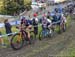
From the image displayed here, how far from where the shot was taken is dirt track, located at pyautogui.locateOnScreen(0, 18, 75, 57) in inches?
570

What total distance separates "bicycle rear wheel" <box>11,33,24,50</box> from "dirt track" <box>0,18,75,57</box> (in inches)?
10.5

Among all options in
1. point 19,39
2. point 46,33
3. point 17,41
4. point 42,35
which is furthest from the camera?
point 46,33

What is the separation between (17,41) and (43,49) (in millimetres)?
1619

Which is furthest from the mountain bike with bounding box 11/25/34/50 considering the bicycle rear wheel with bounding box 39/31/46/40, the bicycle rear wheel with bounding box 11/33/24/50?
the bicycle rear wheel with bounding box 39/31/46/40

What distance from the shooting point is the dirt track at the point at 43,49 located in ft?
47.5

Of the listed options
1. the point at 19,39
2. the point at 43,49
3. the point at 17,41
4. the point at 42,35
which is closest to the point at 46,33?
the point at 42,35

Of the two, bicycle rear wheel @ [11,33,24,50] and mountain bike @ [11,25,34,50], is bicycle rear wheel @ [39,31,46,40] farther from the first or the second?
bicycle rear wheel @ [11,33,24,50]

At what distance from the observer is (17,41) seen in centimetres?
1542

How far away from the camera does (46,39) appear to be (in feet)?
63.4

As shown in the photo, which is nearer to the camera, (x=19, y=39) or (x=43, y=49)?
(x=19, y=39)

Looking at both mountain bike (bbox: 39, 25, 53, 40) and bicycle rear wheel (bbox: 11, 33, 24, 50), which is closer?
bicycle rear wheel (bbox: 11, 33, 24, 50)

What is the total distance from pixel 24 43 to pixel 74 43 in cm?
336

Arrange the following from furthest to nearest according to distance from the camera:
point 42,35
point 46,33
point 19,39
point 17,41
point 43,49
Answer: point 46,33
point 42,35
point 43,49
point 19,39
point 17,41

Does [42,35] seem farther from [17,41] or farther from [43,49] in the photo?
[17,41]
